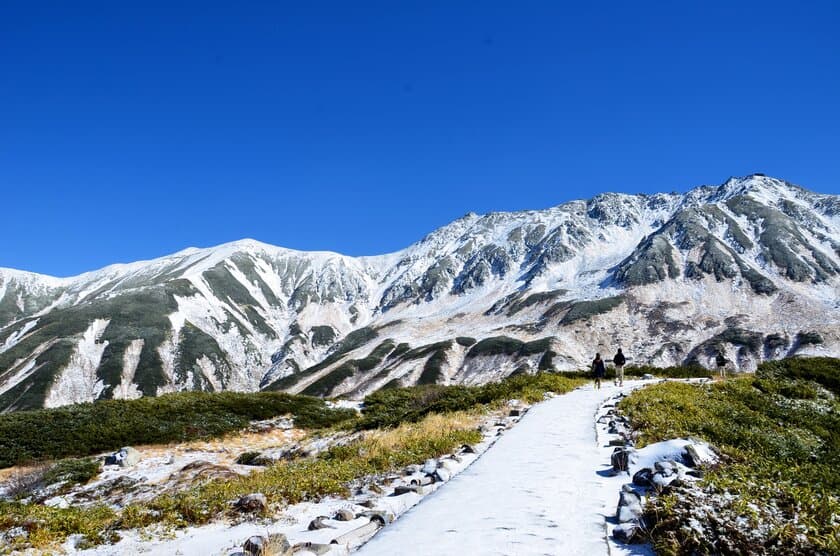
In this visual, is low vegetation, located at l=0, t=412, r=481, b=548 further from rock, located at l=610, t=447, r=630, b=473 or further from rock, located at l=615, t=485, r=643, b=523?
rock, located at l=615, t=485, r=643, b=523

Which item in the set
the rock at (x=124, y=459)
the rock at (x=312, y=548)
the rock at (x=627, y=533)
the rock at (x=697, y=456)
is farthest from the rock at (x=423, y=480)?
the rock at (x=124, y=459)

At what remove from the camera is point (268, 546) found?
653 centimetres

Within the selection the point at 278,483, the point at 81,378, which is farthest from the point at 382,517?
the point at 81,378

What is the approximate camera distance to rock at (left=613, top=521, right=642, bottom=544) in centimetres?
620

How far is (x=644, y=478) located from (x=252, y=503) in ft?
22.6

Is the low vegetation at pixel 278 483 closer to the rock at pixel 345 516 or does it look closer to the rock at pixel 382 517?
the rock at pixel 345 516

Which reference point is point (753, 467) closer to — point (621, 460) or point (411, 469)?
point (621, 460)

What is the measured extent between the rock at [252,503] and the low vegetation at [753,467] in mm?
6570

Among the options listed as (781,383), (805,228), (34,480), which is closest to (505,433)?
(34,480)

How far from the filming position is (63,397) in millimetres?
126000

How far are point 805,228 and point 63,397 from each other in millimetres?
251915

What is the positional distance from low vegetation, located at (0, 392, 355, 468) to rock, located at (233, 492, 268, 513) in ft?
63.6

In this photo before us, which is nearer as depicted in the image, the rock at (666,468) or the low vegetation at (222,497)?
the rock at (666,468)

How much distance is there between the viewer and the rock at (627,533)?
620 cm
